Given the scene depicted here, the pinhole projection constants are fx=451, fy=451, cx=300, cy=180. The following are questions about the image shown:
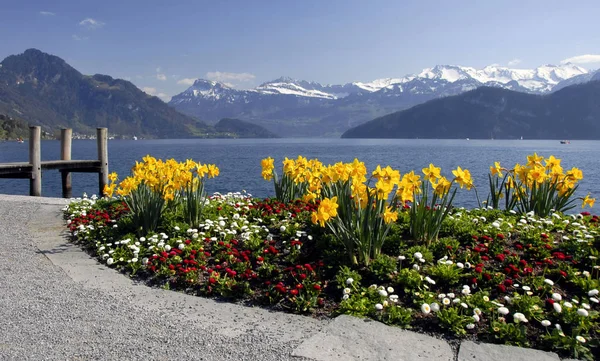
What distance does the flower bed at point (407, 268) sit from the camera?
466 centimetres

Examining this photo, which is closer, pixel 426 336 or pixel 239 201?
pixel 426 336

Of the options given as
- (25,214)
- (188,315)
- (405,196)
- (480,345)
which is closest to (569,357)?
(480,345)

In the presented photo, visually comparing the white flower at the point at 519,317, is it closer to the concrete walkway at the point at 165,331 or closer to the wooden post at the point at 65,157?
the concrete walkway at the point at 165,331

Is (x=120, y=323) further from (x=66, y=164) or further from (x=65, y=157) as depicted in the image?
(x=65, y=157)

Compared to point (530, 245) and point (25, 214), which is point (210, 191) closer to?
point (25, 214)

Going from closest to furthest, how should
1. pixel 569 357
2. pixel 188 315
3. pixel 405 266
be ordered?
1. pixel 569 357
2. pixel 188 315
3. pixel 405 266

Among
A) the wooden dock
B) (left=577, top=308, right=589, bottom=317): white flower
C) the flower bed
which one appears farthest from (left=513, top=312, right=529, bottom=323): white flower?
the wooden dock

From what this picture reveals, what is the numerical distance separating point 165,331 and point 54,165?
56.0 ft

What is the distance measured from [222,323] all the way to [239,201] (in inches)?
229

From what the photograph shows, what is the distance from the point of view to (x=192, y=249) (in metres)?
7.05

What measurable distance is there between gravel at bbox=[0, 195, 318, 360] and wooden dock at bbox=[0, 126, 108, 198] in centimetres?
1203

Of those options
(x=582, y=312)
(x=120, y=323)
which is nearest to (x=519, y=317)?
(x=582, y=312)

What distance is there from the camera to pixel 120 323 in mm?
4648

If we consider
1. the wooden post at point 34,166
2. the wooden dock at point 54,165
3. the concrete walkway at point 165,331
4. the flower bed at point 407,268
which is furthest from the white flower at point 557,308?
the wooden post at point 34,166
